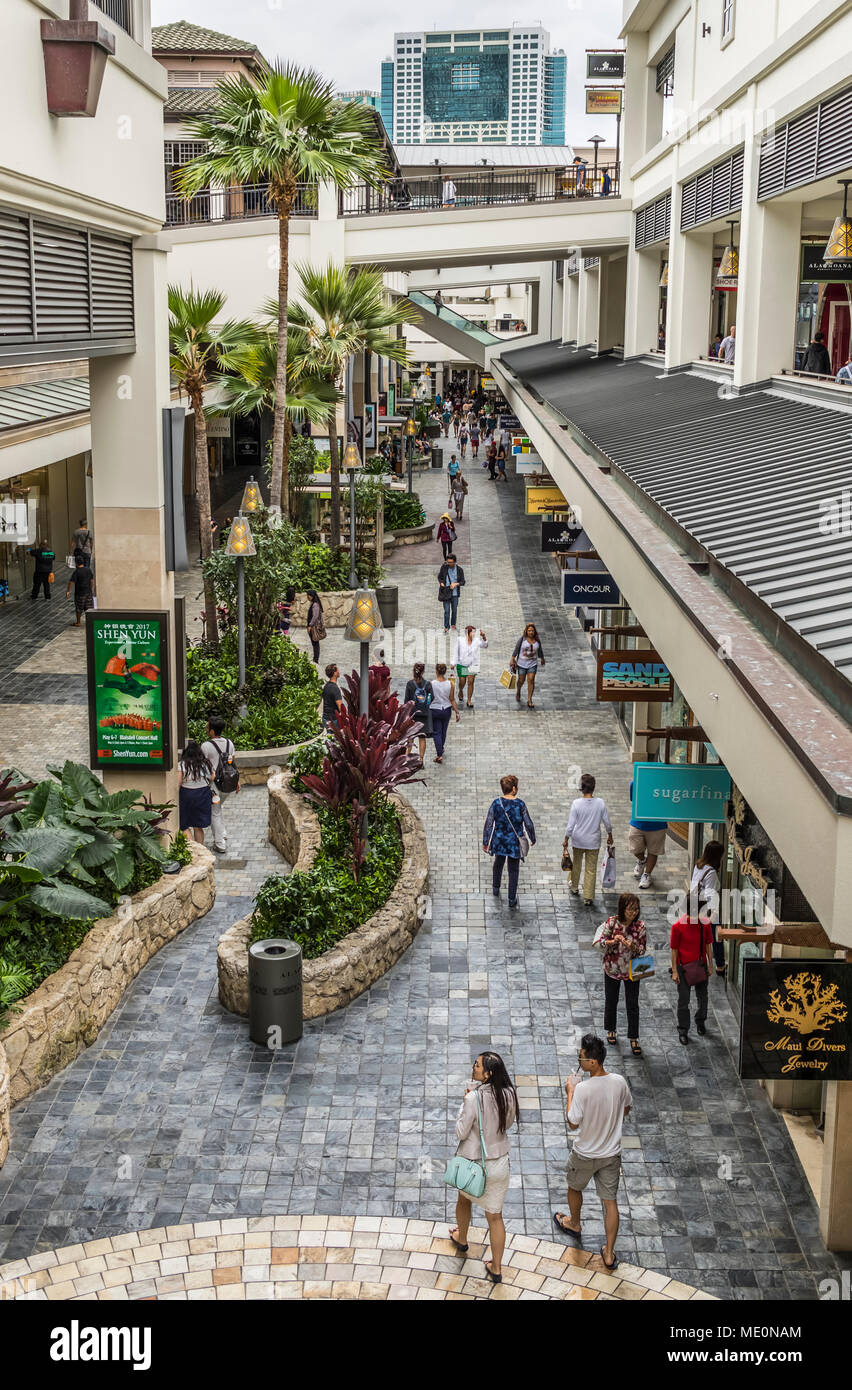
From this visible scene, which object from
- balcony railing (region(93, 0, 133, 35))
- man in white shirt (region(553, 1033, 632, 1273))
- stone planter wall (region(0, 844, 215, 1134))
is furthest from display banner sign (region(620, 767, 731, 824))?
balcony railing (region(93, 0, 133, 35))

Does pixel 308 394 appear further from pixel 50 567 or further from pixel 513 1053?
pixel 513 1053

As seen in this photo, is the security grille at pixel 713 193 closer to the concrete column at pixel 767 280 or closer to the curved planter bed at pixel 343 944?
the concrete column at pixel 767 280

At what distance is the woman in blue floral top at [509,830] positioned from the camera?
13289 millimetres

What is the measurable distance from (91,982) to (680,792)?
462 cm

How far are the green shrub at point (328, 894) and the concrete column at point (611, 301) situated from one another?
1037 inches

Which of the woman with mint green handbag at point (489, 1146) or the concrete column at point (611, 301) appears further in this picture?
the concrete column at point (611, 301)

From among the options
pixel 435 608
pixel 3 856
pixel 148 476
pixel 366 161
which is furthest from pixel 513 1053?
pixel 435 608

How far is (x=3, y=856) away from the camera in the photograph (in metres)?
10.7

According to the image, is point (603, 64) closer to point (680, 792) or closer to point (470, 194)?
point (470, 194)

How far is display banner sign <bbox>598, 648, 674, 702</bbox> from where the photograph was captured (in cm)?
1328

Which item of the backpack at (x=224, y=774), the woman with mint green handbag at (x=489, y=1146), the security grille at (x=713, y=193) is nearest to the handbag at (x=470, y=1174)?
the woman with mint green handbag at (x=489, y=1146)

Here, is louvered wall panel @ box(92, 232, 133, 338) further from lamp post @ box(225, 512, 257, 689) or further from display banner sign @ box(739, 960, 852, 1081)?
display banner sign @ box(739, 960, 852, 1081)

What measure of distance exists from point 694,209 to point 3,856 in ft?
50.4

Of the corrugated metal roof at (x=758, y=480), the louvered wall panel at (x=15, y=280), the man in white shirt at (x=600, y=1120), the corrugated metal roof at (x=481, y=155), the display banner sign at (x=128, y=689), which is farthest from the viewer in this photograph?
the corrugated metal roof at (x=481, y=155)
